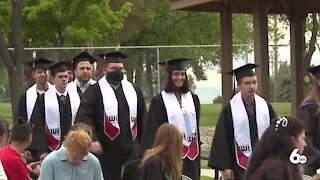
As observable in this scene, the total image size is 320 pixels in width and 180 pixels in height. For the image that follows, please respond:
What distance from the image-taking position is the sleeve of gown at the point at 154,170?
267 inches

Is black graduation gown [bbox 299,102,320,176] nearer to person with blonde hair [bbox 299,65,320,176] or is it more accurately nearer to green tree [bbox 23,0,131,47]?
person with blonde hair [bbox 299,65,320,176]

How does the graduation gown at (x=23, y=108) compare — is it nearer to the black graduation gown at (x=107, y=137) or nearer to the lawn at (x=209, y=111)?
the black graduation gown at (x=107, y=137)

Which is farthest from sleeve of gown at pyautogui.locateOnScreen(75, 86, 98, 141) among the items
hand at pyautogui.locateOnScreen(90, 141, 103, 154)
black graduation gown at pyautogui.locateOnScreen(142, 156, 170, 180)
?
black graduation gown at pyautogui.locateOnScreen(142, 156, 170, 180)

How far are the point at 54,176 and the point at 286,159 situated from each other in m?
2.68

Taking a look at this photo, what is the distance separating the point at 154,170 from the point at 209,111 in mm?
27072

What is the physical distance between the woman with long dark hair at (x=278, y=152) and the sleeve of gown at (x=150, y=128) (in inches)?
151

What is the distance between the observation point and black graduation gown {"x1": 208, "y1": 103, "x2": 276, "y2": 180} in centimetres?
854

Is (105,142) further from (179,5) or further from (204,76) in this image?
(204,76)

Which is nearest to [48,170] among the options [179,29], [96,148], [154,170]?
[154,170]

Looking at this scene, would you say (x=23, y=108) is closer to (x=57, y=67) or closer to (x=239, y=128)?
(x=57, y=67)

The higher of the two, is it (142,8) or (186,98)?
(142,8)

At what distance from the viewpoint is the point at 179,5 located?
15828 mm

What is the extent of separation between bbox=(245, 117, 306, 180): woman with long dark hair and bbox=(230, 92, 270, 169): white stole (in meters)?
3.27

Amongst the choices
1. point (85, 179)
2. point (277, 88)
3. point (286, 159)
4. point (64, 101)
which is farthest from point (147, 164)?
point (277, 88)
